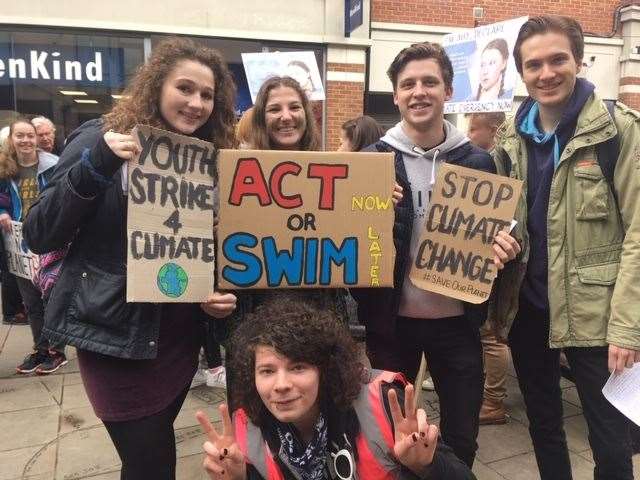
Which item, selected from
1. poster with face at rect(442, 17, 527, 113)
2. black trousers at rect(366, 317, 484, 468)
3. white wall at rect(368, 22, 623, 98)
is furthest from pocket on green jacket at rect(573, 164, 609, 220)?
white wall at rect(368, 22, 623, 98)

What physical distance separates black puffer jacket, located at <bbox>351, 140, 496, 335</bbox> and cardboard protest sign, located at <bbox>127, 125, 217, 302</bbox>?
0.68 metres

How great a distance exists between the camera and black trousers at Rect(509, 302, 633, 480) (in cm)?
193

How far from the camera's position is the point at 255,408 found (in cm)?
167

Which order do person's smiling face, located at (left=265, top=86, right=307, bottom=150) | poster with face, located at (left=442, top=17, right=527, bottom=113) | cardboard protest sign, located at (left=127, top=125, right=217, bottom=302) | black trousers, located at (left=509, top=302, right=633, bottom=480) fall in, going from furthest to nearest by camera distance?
poster with face, located at (left=442, top=17, right=527, bottom=113) < person's smiling face, located at (left=265, top=86, right=307, bottom=150) < black trousers, located at (left=509, top=302, right=633, bottom=480) < cardboard protest sign, located at (left=127, top=125, right=217, bottom=302)

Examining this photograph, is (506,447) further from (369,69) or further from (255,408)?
(369,69)

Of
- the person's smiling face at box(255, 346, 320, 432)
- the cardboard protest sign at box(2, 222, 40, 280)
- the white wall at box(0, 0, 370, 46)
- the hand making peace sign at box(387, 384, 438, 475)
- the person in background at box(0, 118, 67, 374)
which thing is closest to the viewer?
the hand making peace sign at box(387, 384, 438, 475)

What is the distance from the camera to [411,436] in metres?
1.43

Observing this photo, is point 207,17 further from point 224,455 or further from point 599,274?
point 224,455

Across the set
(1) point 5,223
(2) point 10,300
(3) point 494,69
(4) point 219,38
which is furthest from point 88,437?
(4) point 219,38

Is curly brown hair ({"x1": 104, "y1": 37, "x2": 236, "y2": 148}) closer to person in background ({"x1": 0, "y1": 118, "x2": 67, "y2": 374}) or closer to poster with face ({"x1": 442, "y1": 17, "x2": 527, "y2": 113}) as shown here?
person in background ({"x1": 0, "y1": 118, "x2": 67, "y2": 374})

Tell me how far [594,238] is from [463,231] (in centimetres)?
44

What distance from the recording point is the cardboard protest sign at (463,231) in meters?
2.02

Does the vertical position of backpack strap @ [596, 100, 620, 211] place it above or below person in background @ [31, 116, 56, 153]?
below

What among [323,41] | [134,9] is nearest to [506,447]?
[323,41]
